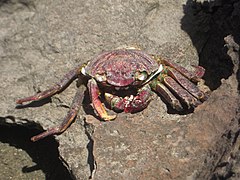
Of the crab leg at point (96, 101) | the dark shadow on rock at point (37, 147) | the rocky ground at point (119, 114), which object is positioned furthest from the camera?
the dark shadow on rock at point (37, 147)

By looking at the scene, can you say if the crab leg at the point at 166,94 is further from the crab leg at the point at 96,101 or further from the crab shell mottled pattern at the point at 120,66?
the crab leg at the point at 96,101

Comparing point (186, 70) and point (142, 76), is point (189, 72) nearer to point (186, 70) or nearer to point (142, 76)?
point (186, 70)

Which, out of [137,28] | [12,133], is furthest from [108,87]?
[12,133]

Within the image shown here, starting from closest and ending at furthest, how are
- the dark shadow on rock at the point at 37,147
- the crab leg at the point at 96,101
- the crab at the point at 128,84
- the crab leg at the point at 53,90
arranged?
the crab leg at the point at 96,101 → the crab at the point at 128,84 → the crab leg at the point at 53,90 → the dark shadow on rock at the point at 37,147

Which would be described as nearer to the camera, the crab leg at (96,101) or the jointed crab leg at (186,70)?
the crab leg at (96,101)

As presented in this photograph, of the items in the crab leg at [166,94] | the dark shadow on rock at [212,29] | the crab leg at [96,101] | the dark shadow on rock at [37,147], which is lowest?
the dark shadow on rock at [37,147]

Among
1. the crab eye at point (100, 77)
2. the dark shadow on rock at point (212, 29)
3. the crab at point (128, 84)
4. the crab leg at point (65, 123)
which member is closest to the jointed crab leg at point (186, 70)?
the crab at point (128, 84)

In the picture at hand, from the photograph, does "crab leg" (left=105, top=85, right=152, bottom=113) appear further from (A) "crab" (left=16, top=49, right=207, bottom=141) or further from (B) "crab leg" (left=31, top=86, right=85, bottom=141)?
(B) "crab leg" (left=31, top=86, right=85, bottom=141)
